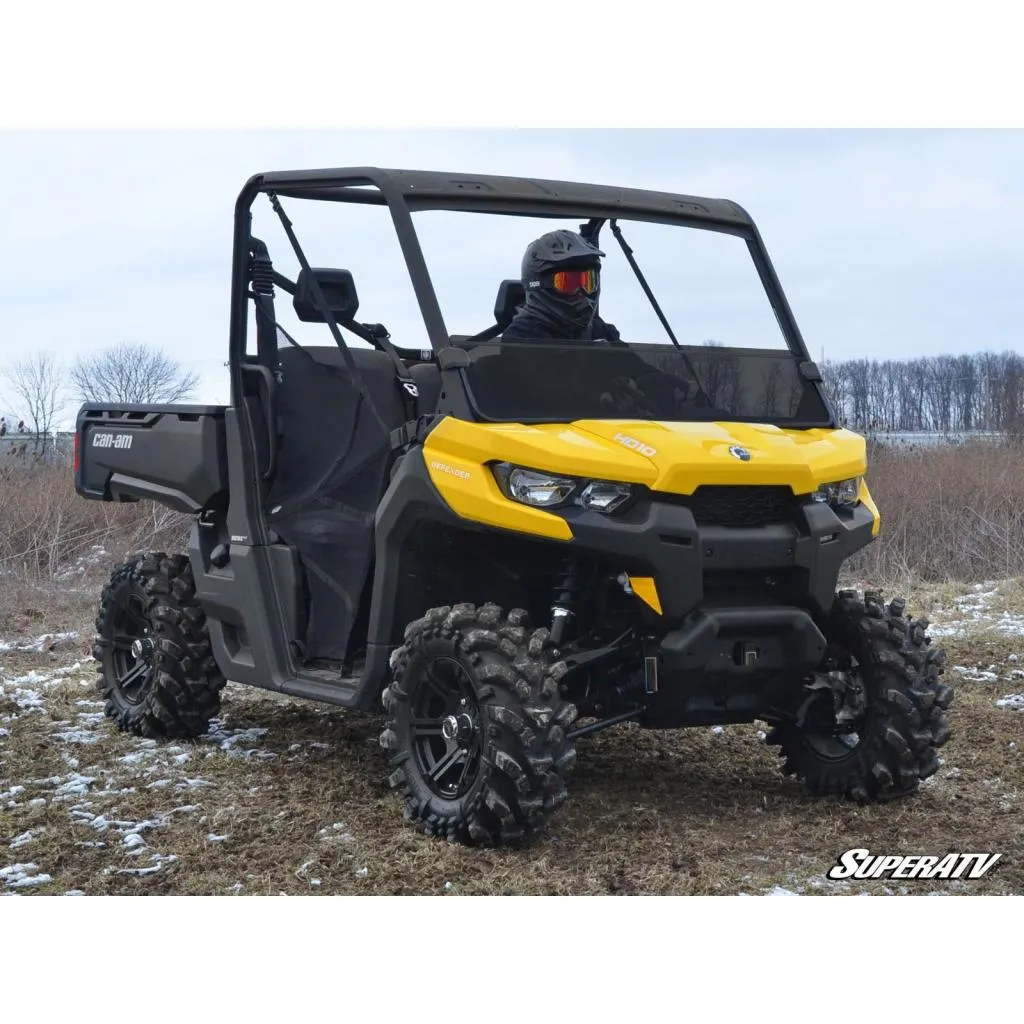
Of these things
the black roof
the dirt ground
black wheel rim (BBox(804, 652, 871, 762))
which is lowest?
the dirt ground

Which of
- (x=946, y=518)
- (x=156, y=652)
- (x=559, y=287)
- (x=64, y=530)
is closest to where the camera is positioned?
(x=559, y=287)

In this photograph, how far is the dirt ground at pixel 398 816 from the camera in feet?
16.1

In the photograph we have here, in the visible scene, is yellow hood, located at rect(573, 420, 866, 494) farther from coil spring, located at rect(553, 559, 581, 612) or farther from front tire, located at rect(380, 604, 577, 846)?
front tire, located at rect(380, 604, 577, 846)

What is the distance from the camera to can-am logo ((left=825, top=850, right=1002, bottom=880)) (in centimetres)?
493

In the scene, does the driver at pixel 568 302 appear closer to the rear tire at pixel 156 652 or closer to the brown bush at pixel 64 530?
the rear tire at pixel 156 652

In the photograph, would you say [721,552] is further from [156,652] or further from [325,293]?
[156,652]

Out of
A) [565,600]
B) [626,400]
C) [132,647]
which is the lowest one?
[132,647]

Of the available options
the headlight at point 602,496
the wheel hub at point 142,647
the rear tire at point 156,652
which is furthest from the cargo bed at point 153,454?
the headlight at point 602,496

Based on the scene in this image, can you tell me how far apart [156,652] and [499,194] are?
9.26 feet

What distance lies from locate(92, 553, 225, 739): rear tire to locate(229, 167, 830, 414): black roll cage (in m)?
1.13

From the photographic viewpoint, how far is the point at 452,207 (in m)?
5.78

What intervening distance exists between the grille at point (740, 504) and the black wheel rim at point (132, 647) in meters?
3.22

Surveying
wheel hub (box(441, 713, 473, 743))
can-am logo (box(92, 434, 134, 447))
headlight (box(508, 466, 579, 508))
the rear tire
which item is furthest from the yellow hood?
can-am logo (box(92, 434, 134, 447))

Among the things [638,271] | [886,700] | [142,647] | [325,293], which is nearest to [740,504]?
[886,700]
